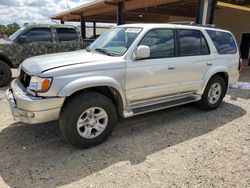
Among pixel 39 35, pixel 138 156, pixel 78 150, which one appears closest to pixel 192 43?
pixel 138 156

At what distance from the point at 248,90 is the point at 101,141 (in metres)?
6.05

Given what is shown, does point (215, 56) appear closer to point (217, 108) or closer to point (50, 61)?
point (217, 108)

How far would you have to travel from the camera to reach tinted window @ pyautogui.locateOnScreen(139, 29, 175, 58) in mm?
4359

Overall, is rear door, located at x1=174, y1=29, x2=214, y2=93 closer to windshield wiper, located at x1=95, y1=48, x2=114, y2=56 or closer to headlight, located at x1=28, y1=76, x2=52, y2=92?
windshield wiper, located at x1=95, y1=48, x2=114, y2=56

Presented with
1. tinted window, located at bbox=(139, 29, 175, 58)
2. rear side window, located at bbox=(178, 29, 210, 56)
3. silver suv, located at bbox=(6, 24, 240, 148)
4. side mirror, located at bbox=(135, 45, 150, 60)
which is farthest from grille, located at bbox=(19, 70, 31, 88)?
rear side window, located at bbox=(178, 29, 210, 56)

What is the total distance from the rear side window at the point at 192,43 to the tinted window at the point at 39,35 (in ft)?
17.0

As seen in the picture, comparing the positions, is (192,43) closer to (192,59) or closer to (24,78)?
(192,59)

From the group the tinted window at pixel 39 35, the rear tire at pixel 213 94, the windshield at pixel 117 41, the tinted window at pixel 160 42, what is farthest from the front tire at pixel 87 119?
the tinted window at pixel 39 35

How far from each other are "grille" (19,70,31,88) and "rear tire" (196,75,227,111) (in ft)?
12.3

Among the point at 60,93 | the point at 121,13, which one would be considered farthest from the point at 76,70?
the point at 121,13

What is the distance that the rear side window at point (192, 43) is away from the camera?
15.9 ft

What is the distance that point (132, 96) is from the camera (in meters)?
4.16

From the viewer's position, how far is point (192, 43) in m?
5.06

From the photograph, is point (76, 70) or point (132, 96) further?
point (132, 96)
